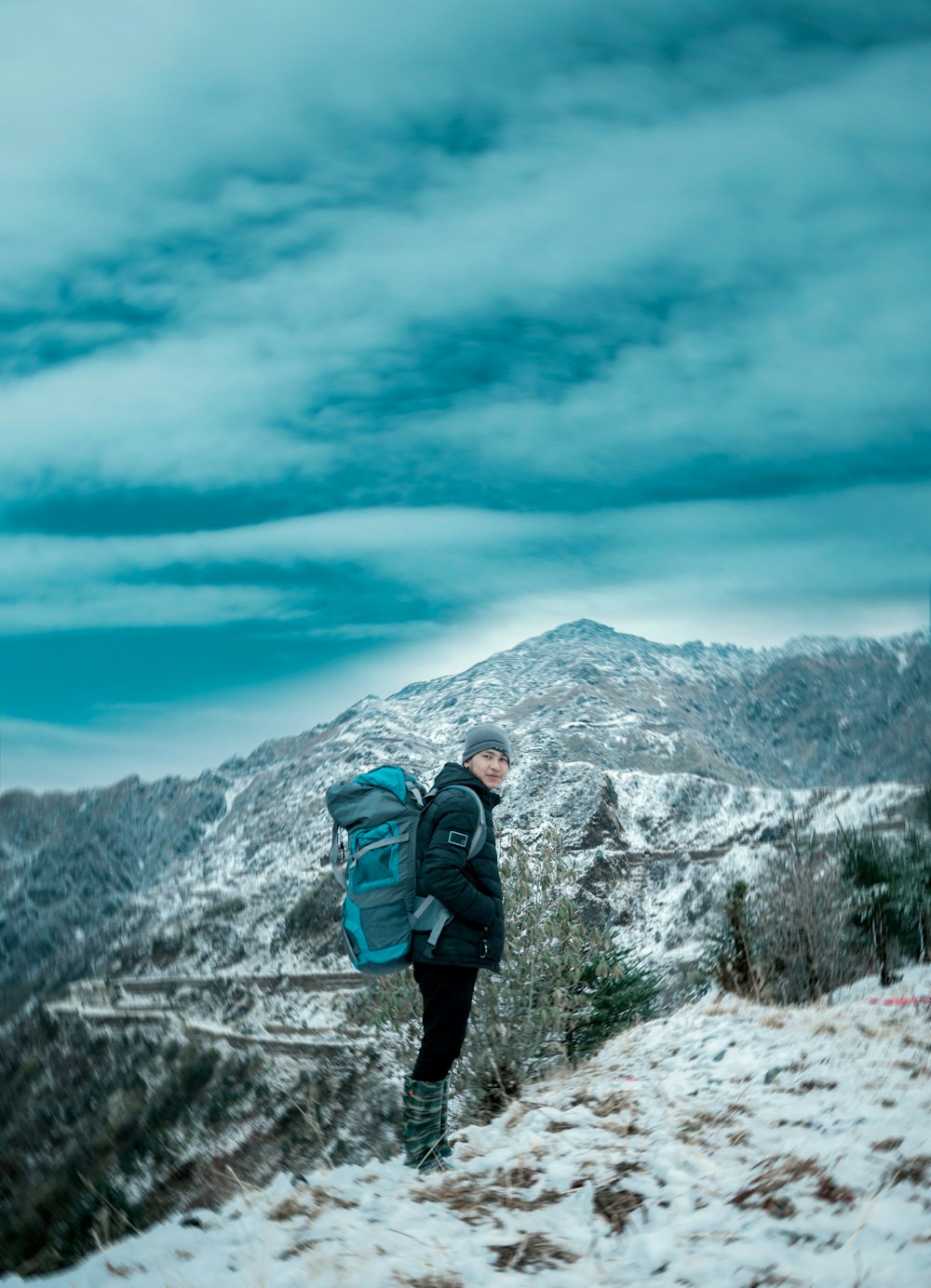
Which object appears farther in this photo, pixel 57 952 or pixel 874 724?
pixel 57 952

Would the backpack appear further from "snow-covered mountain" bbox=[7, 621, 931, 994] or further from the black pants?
"snow-covered mountain" bbox=[7, 621, 931, 994]

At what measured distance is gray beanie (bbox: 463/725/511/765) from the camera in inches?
209

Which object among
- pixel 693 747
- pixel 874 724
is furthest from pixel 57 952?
pixel 874 724

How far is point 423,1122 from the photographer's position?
16.4ft

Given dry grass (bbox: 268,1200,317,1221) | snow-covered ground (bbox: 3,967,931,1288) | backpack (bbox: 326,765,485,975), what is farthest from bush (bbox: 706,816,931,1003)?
dry grass (bbox: 268,1200,317,1221)

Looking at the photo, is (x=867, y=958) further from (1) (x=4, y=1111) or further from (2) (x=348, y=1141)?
(1) (x=4, y=1111)

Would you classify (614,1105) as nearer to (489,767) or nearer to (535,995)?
(489,767)

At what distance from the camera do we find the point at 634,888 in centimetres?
6269

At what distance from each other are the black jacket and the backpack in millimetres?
51

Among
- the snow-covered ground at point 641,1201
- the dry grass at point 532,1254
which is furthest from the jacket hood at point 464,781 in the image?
the dry grass at point 532,1254

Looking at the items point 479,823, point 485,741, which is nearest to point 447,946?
point 479,823

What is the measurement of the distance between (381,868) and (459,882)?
0.45 meters

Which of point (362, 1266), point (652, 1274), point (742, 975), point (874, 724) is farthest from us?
point (874, 724)

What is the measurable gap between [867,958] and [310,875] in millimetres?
104512
